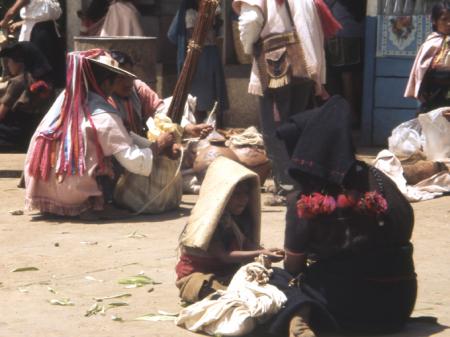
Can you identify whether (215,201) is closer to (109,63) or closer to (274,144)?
(109,63)

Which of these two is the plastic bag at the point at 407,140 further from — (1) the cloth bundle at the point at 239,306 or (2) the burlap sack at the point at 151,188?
(1) the cloth bundle at the point at 239,306

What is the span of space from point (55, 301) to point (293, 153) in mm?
1610

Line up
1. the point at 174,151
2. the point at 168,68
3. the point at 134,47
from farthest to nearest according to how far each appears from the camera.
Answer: the point at 168,68, the point at 134,47, the point at 174,151

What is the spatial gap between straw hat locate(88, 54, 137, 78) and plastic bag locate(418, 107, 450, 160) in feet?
8.93

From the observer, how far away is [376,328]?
5.80 metres

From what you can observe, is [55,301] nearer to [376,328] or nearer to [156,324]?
[156,324]

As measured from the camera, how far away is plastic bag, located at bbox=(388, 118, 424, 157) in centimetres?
1018

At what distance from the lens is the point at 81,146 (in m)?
8.44

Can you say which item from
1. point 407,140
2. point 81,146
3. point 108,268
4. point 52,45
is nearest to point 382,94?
point 407,140

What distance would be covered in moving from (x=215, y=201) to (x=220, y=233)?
0.60 ft

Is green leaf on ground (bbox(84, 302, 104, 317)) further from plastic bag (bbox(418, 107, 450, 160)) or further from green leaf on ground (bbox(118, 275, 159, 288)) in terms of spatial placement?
plastic bag (bbox(418, 107, 450, 160))

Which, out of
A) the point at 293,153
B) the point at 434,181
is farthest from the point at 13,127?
the point at 293,153

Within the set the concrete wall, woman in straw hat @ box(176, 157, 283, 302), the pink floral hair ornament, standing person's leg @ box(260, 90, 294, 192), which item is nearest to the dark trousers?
standing person's leg @ box(260, 90, 294, 192)

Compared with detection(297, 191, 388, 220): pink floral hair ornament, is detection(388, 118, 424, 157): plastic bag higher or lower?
lower
